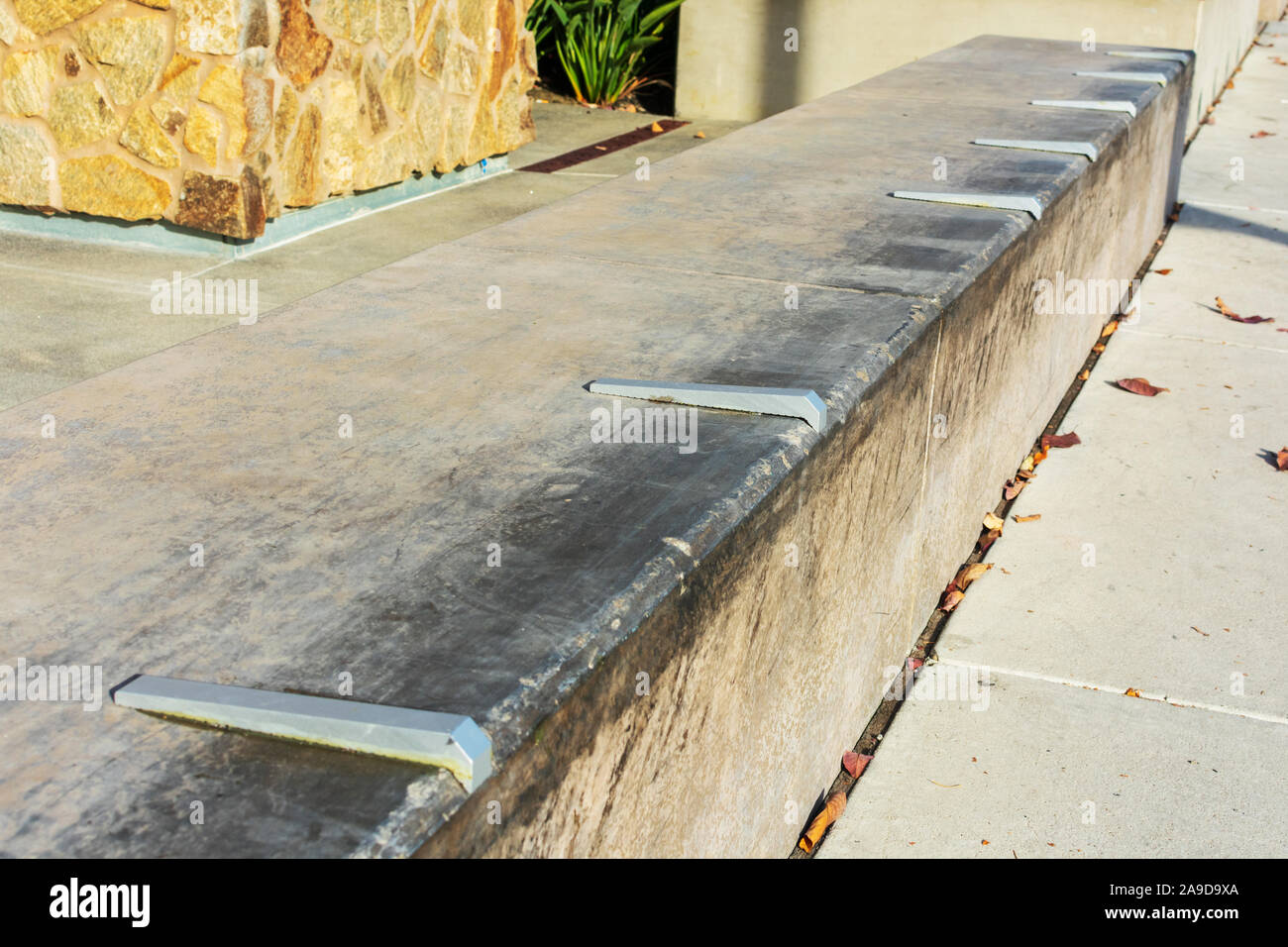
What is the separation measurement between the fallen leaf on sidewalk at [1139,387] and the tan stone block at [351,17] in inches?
159

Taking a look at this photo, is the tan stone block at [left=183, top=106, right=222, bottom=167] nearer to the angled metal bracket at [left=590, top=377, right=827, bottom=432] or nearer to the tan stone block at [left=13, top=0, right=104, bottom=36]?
the tan stone block at [left=13, top=0, right=104, bottom=36]

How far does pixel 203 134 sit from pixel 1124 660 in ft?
15.0

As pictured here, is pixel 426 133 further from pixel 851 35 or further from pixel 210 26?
pixel 851 35

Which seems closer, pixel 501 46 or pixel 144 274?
pixel 144 274

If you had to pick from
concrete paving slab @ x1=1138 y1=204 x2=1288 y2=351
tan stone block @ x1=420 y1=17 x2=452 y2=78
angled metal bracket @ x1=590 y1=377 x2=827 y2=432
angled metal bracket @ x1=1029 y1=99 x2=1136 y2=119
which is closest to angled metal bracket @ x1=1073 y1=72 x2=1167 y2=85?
angled metal bracket @ x1=1029 y1=99 x2=1136 y2=119

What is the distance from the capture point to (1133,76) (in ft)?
21.2

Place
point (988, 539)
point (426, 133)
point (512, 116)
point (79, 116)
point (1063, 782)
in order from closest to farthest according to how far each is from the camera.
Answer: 1. point (1063, 782)
2. point (988, 539)
3. point (79, 116)
4. point (426, 133)
5. point (512, 116)

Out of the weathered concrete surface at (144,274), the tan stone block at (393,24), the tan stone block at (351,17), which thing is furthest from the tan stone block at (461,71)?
the tan stone block at (351,17)

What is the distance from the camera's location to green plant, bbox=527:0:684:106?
395 inches

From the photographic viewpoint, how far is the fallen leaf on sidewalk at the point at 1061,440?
4.77 m

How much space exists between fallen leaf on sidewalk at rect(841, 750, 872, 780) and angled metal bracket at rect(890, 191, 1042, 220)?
1.82 m


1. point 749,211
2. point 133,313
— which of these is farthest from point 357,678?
point 133,313

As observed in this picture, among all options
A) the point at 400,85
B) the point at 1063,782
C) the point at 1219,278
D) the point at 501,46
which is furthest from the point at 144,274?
the point at 1219,278
